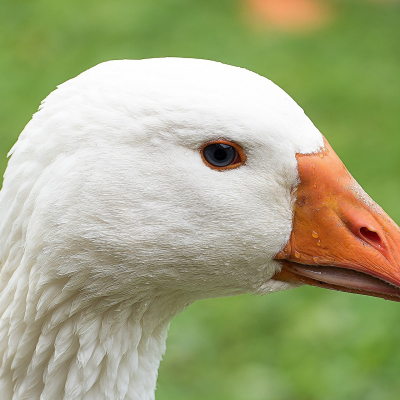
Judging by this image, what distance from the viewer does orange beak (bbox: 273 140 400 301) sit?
2449 millimetres

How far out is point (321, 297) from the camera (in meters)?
5.63

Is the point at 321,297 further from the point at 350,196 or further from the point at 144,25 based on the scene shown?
the point at 144,25

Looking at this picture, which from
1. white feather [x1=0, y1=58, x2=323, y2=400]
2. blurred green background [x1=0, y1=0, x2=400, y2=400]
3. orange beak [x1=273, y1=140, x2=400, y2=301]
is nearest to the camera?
white feather [x1=0, y1=58, x2=323, y2=400]

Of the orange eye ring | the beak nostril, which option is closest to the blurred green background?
the beak nostril

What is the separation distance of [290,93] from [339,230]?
6106mm

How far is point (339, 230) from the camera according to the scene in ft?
8.07

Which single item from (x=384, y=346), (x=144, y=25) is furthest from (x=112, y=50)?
(x=384, y=346)

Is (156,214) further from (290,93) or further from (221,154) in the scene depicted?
(290,93)

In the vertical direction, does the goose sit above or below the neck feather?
above

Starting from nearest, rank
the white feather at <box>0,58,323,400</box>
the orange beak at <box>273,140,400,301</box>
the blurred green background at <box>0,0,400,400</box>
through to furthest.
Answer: the white feather at <box>0,58,323,400</box> < the orange beak at <box>273,140,400,301</box> < the blurred green background at <box>0,0,400,400</box>

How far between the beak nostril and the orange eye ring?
495 mm

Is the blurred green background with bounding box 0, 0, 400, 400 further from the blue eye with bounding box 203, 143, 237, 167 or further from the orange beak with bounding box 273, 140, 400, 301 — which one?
the blue eye with bounding box 203, 143, 237, 167

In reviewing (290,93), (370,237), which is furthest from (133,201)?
(290,93)

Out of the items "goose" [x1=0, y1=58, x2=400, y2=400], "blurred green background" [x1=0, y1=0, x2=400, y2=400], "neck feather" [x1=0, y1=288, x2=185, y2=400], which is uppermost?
"blurred green background" [x1=0, y1=0, x2=400, y2=400]
